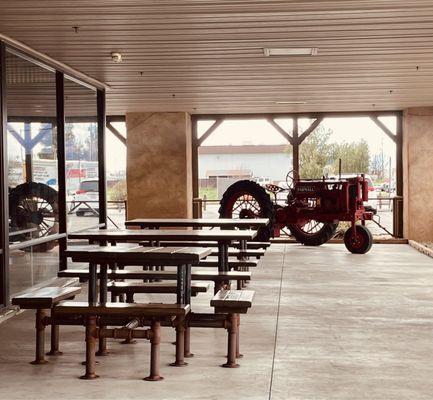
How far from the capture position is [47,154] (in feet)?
25.1

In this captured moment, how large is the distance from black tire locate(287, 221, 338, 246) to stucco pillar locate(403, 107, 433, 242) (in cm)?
185

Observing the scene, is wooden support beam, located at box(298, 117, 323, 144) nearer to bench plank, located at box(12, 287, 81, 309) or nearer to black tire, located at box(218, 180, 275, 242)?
black tire, located at box(218, 180, 275, 242)

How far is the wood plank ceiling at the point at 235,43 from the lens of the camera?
5.66 meters

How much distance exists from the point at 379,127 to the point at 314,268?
5.02m

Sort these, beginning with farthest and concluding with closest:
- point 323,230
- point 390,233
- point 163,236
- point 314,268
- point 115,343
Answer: point 390,233, point 323,230, point 314,268, point 163,236, point 115,343

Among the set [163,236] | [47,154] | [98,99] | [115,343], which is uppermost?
[98,99]

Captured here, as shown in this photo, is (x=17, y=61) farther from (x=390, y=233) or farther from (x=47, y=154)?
(x=390, y=233)

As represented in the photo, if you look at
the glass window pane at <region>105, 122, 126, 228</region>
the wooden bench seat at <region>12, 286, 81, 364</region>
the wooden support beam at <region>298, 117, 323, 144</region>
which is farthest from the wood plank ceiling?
the glass window pane at <region>105, 122, 126, 228</region>

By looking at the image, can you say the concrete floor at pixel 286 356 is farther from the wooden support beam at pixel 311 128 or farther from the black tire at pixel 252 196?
the wooden support beam at pixel 311 128

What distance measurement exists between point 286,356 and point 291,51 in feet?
12.1

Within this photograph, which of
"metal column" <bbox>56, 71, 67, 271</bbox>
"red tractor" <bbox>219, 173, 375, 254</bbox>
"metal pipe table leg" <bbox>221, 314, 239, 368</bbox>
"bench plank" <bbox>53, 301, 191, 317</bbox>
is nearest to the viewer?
"bench plank" <bbox>53, 301, 191, 317</bbox>

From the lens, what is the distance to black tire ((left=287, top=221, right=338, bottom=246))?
12.1 m

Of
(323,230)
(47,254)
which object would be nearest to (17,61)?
(47,254)

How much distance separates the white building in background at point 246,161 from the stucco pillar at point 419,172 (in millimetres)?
3741
